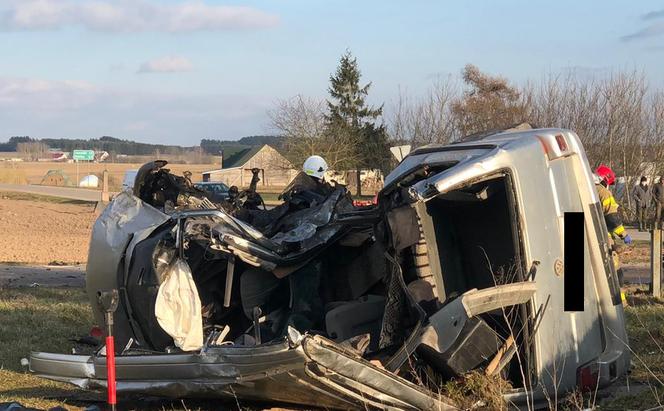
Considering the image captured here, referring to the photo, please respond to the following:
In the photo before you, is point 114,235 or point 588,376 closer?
point 588,376

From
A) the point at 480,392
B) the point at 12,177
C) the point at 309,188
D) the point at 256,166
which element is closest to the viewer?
the point at 480,392

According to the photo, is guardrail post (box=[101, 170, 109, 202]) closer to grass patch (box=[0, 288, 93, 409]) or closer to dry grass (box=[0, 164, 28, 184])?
grass patch (box=[0, 288, 93, 409])

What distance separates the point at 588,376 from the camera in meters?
4.96

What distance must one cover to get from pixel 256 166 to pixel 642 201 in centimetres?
5014

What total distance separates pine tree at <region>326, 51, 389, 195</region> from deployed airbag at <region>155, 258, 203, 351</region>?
37129mm

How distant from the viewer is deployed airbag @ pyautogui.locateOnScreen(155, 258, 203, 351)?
4.97 m

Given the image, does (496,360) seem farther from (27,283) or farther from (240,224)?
(27,283)

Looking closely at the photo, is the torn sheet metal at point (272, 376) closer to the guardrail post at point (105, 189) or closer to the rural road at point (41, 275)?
the rural road at point (41, 275)

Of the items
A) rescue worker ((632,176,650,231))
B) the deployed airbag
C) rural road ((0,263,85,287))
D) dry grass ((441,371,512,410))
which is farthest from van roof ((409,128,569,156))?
rescue worker ((632,176,650,231))

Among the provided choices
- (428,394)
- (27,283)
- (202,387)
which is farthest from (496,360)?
(27,283)

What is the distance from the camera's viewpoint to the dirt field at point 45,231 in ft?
58.9

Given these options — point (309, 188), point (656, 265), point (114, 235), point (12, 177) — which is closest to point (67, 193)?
point (12, 177)

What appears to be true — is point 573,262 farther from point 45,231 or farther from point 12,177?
point 12,177

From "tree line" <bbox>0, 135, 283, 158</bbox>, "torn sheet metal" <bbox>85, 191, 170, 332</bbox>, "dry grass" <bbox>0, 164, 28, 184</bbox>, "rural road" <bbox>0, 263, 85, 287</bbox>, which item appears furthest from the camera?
"tree line" <bbox>0, 135, 283, 158</bbox>
